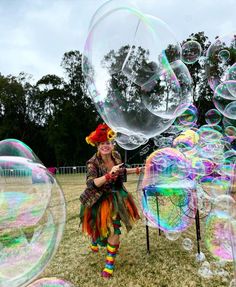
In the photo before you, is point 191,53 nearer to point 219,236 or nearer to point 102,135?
point 102,135

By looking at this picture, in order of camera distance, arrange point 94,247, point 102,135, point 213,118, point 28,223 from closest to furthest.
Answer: point 28,223
point 102,135
point 94,247
point 213,118

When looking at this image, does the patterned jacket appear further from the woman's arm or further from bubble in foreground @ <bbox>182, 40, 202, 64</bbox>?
bubble in foreground @ <bbox>182, 40, 202, 64</bbox>

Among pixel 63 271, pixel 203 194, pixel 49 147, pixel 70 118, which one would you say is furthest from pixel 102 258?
pixel 49 147

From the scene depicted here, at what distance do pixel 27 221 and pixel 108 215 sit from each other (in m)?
1.09

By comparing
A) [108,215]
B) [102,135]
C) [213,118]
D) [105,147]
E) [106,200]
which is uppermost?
[213,118]

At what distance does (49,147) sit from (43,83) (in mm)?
6954

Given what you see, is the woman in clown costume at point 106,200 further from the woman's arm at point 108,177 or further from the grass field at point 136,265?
the grass field at point 136,265

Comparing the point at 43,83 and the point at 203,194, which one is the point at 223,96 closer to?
the point at 203,194

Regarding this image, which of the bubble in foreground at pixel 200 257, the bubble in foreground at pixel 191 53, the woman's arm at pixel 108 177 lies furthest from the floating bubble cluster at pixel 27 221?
the bubble in foreground at pixel 191 53

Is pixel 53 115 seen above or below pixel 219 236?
above

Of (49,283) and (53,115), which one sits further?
(53,115)

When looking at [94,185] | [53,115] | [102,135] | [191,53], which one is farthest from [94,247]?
[53,115]

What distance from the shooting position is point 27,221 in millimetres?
2547

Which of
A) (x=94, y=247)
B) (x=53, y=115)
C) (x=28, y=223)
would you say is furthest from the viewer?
(x=53, y=115)
